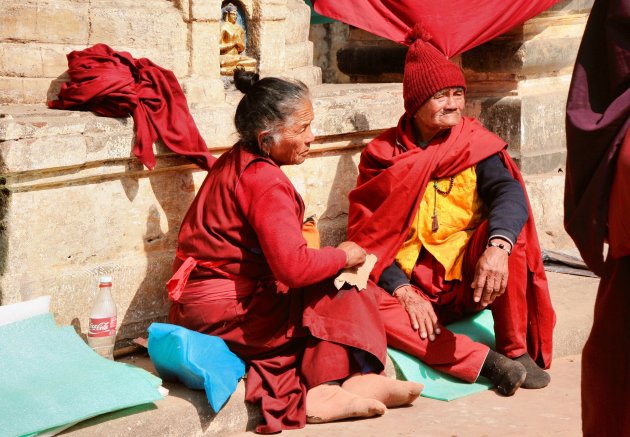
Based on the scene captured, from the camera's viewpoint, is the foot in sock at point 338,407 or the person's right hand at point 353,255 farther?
the person's right hand at point 353,255

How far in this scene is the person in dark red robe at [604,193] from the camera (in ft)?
8.84

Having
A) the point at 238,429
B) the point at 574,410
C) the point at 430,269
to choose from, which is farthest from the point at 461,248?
the point at 238,429

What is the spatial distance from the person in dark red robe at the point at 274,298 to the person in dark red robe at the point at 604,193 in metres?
1.43

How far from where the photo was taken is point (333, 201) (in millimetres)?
5684

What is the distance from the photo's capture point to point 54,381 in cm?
396

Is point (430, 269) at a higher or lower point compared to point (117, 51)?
lower

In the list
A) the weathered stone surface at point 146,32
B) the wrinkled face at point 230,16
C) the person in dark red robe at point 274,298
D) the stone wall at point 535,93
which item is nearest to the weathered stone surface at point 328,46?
the stone wall at point 535,93

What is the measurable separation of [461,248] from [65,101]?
1.89 metres

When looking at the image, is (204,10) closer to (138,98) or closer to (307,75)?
(138,98)

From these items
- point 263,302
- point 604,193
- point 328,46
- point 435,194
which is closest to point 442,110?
point 435,194

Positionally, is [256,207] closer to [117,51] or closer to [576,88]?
[117,51]

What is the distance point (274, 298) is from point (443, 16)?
2.36 metres

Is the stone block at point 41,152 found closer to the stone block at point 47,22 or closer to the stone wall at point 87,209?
the stone wall at point 87,209

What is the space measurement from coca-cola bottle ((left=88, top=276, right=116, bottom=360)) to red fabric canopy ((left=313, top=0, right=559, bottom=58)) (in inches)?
93.2
